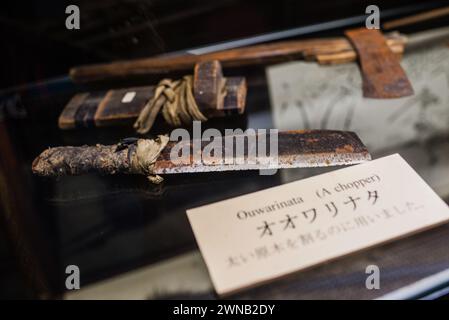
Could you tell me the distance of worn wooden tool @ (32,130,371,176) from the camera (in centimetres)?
110

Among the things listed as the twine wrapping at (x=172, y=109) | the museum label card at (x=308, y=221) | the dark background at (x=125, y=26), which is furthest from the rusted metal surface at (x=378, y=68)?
the twine wrapping at (x=172, y=109)

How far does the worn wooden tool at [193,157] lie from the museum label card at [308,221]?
0.22 feet

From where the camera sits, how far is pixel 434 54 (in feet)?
5.56

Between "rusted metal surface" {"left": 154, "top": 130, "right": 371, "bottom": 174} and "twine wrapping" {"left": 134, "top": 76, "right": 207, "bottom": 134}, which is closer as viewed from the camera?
"rusted metal surface" {"left": 154, "top": 130, "right": 371, "bottom": 174}

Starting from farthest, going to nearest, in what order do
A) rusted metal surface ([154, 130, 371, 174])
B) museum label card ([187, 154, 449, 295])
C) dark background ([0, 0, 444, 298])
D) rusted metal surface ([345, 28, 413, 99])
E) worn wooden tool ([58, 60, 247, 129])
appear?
dark background ([0, 0, 444, 298]) < rusted metal surface ([345, 28, 413, 99]) < worn wooden tool ([58, 60, 247, 129]) < rusted metal surface ([154, 130, 371, 174]) < museum label card ([187, 154, 449, 295])

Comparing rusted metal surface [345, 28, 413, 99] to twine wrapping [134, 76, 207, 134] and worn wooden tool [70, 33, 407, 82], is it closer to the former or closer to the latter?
worn wooden tool [70, 33, 407, 82]

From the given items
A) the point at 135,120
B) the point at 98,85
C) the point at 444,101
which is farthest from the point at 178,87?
the point at 444,101

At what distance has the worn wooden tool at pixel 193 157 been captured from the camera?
1.10 m

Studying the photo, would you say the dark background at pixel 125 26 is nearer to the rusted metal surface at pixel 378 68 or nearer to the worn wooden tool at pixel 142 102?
the worn wooden tool at pixel 142 102

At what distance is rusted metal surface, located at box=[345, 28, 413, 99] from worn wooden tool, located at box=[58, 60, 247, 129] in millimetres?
509

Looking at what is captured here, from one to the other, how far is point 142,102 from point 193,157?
15.8 inches

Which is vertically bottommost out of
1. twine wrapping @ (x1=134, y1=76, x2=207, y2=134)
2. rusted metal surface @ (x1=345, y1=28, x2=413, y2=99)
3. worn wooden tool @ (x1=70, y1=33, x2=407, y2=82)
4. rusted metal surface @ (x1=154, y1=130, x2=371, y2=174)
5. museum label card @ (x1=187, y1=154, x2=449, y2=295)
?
museum label card @ (x1=187, y1=154, x2=449, y2=295)

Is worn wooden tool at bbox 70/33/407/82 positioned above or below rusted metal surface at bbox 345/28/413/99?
above

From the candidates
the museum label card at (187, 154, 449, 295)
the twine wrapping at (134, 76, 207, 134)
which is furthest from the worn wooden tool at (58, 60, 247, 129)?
the museum label card at (187, 154, 449, 295)
